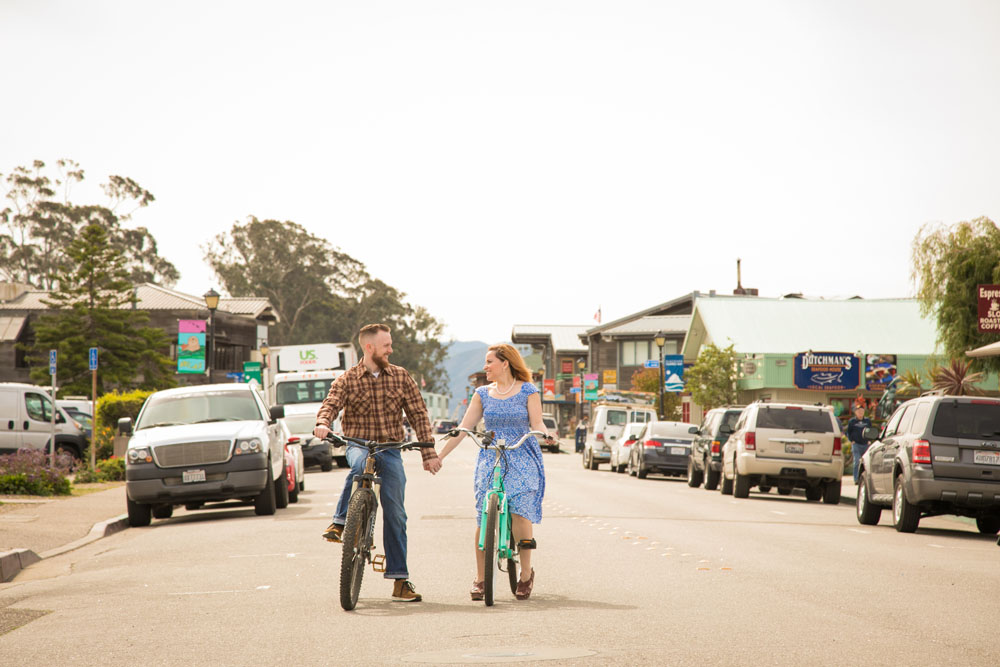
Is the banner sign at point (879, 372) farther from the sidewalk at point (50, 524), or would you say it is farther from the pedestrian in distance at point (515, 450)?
the pedestrian in distance at point (515, 450)

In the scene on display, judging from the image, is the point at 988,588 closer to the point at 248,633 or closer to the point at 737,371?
the point at 248,633

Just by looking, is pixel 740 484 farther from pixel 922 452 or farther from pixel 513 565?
pixel 513 565

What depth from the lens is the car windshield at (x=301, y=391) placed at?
3878cm

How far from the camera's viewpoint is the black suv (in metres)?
27.5

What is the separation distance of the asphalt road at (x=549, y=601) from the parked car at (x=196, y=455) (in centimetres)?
51

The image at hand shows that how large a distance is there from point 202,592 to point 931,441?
1033 cm

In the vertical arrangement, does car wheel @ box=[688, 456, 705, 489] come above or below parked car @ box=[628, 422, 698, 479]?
below

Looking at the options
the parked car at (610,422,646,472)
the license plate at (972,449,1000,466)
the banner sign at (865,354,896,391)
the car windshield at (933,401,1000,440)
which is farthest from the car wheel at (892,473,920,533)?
the banner sign at (865,354,896,391)

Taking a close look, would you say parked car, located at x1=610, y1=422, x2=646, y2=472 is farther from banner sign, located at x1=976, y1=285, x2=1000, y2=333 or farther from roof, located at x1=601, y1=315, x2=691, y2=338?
roof, located at x1=601, y1=315, x2=691, y2=338

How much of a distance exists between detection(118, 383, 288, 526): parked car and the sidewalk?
74 centimetres

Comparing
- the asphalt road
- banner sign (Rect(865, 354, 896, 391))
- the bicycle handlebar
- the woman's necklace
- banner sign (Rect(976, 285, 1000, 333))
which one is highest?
banner sign (Rect(976, 285, 1000, 333))

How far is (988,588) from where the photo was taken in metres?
10.8

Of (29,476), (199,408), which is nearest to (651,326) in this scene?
(29,476)

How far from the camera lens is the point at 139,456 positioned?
17.4 metres
